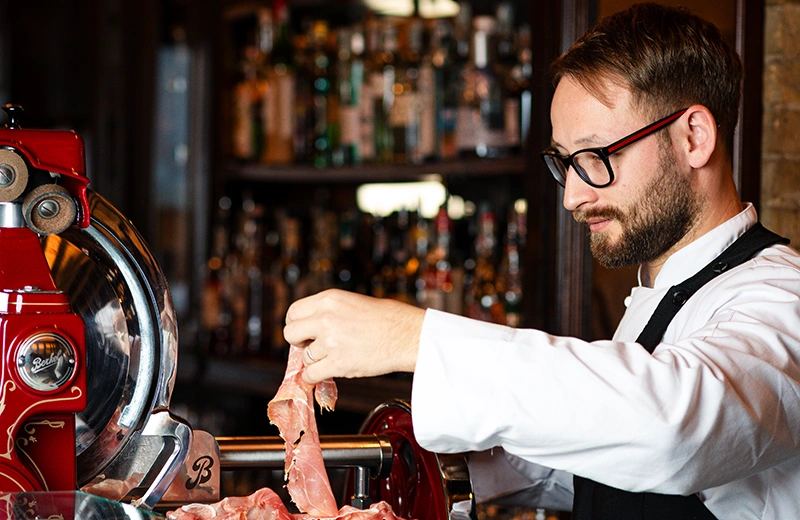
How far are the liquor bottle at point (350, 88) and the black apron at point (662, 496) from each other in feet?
4.86

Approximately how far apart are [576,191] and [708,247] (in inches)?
7.6

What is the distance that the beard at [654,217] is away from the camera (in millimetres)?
1214

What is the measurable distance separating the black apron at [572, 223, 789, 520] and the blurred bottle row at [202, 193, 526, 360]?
3.32 ft

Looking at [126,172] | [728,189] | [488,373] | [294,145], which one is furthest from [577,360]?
[126,172]

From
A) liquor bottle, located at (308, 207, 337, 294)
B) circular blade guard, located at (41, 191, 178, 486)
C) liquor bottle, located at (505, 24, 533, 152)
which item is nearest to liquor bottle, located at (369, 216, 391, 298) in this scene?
liquor bottle, located at (308, 207, 337, 294)

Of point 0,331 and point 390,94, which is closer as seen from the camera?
point 0,331

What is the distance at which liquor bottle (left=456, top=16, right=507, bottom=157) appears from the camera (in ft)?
7.49

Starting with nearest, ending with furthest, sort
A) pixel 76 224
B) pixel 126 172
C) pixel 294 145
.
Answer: pixel 76 224 → pixel 294 145 → pixel 126 172

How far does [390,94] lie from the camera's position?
2.55 meters

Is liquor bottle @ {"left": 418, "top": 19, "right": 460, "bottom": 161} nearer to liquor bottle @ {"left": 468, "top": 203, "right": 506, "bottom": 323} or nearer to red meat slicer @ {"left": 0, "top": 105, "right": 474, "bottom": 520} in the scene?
liquor bottle @ {"left": 468, "top": 203, "right": 506, "bottom": 323}

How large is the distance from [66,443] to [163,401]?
116mm

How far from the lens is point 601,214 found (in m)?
1.25

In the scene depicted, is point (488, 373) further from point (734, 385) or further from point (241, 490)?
point (241, 490)

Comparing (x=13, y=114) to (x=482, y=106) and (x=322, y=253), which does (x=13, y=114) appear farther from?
(x=322, y=253)
